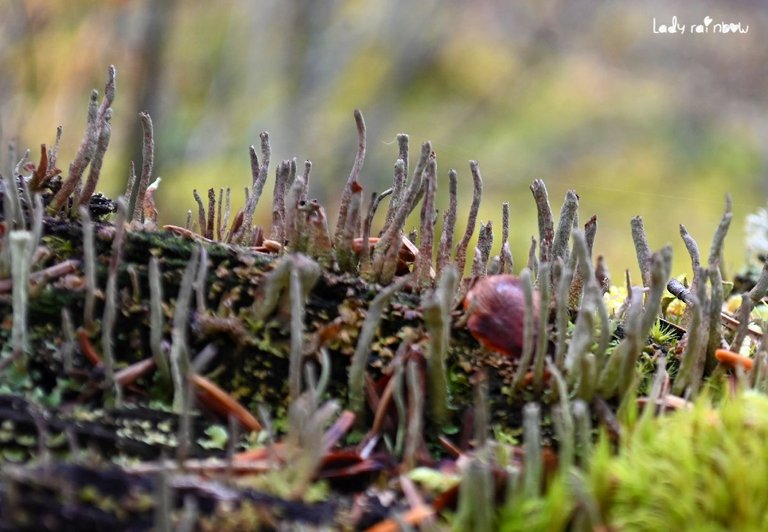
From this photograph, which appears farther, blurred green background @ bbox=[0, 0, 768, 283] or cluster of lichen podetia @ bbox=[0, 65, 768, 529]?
blurred green background @ bbox=[0, 0, 768, 283]

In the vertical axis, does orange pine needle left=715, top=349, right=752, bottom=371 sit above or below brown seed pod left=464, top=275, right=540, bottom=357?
below

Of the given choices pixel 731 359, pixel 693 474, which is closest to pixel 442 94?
pixel 731 359

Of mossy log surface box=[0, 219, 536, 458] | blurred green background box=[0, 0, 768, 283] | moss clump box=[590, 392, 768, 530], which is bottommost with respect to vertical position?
moss clump box=[590, 392, 768, 530]

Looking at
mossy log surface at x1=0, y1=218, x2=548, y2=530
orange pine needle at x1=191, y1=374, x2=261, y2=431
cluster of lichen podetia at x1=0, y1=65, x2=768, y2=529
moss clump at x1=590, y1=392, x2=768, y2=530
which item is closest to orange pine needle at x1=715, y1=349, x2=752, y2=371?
cluster of lichen podetia at x1=0, y1=65, x2=768, y2=529

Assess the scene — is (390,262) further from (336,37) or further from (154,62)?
(336,37)

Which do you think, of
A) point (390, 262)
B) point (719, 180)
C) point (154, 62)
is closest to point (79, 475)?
point (390, 262)

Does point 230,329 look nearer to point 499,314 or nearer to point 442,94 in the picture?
point 499,314

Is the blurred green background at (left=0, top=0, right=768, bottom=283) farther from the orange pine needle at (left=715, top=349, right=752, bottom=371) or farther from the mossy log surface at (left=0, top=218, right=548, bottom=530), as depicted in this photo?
the orange pine needle at (left=715, top=349, right=752, bottom=371)

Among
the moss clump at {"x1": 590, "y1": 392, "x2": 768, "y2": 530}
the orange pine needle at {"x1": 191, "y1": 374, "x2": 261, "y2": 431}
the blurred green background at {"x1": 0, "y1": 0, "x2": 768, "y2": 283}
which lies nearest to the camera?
the moss clump at {"x1": 590, "y1": 392, "x2": 768, "y2": 530}
